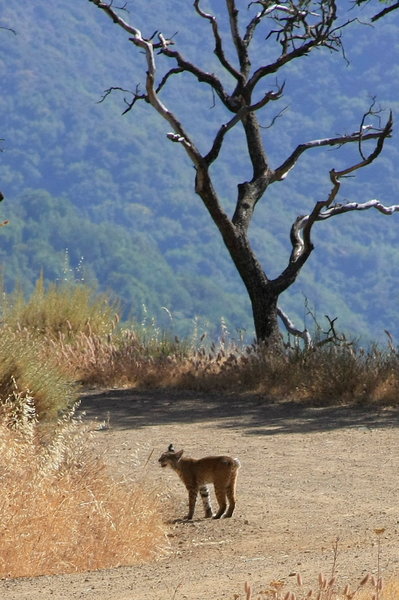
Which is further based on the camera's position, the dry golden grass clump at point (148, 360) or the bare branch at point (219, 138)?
the bare branch at point (219, 138)

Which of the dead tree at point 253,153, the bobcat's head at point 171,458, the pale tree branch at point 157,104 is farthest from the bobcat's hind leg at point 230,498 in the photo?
the pale tree branch at point 157,104

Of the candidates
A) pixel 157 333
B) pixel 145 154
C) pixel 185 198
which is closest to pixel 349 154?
pixel 185 198

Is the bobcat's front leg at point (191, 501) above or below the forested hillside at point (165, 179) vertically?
below

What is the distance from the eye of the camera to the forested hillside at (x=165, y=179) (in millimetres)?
117688

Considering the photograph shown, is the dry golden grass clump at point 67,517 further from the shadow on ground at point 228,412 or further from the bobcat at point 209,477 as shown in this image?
the shadow on ground at point 228,412

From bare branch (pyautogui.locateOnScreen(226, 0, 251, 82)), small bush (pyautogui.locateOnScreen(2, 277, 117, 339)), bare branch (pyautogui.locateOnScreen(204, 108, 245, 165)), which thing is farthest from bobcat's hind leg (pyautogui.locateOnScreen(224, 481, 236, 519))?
bare branch (pyautogui.locateOnScreen(226, 0, 251, 82))

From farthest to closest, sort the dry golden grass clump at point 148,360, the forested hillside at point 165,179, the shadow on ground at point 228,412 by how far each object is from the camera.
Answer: the forested hillside at point 165,179 → the shadow on ground at point 228,412 → the dry golden grass clump at point 148,360

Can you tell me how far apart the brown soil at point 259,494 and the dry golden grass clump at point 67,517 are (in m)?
0.30

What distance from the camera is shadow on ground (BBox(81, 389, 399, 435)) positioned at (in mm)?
13922

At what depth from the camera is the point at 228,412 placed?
15.0m

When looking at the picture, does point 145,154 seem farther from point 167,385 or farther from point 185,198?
point 167,385

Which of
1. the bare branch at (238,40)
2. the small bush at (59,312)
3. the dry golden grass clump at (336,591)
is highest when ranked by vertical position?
the bare branch at (238,40)

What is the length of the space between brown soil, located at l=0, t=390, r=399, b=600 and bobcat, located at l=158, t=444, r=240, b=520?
0.13 meters

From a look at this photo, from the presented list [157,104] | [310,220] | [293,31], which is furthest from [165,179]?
[310,220]
